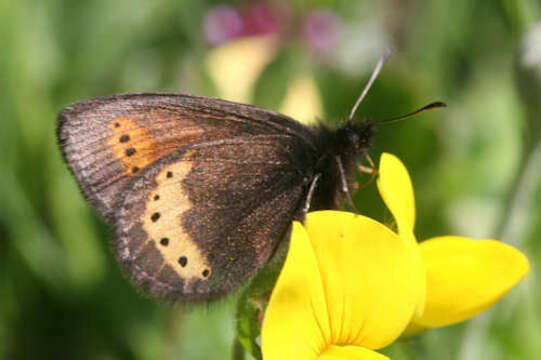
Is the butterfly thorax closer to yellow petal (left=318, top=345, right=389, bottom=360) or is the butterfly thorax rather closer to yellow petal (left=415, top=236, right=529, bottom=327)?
yellow petal (left=415, top=236, right=529, bottom=327)

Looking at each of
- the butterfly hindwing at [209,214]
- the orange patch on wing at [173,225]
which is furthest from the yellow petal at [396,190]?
the orange patch on wing at [173,225]

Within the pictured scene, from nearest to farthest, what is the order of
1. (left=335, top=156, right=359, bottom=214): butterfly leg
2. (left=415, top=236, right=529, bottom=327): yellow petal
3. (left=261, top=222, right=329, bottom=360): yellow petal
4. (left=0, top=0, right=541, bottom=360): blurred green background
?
(left=261, top=222, right=329, bottom=360): yellow petal, (left=415, top=236, right=529, bottom=327): yellow petal, (left=335, top=156, right=359, bottom=214): butterfly leg, (left=0, top=0, right=541, bottom=360): blurred green background

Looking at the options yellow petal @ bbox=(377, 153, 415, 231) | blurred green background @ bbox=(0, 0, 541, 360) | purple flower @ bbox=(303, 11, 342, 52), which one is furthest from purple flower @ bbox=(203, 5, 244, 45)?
yellow petal @ bbox=(377, 153, 415, 231)

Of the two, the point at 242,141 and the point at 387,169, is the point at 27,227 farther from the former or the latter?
the point at 387,169

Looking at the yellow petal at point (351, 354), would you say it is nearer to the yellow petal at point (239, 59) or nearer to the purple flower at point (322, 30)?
the yellow petal at point (239, 59)

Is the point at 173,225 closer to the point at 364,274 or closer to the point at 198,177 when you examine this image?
the point at 198,177

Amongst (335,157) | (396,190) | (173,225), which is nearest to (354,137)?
(335,157)

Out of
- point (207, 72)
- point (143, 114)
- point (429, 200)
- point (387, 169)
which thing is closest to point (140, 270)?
point (143, 114)
